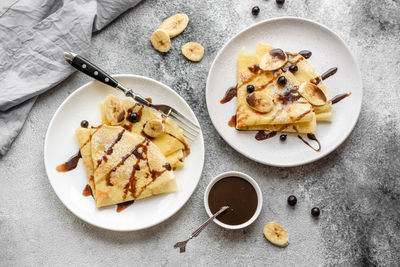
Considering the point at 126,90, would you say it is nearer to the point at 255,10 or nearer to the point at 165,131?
the point at 165,131

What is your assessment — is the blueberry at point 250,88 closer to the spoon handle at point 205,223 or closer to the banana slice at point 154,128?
the banana slice at point 154,128

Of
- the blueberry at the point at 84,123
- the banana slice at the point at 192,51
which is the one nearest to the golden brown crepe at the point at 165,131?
the blueberry at the point at 84,123

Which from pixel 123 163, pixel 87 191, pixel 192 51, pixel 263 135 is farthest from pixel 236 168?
pixel 87 191

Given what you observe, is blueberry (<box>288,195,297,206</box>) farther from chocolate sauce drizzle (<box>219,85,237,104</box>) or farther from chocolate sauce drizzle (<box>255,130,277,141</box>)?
chocolate sauce drizzle (<box>219,85,237,104</box>)

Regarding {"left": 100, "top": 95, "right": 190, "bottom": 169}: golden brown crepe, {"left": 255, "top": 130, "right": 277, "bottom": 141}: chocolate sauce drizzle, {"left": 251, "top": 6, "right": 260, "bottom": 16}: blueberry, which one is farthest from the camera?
{"left": 251, "top": 6, "right": 260, "bottom": 16}: blueberry

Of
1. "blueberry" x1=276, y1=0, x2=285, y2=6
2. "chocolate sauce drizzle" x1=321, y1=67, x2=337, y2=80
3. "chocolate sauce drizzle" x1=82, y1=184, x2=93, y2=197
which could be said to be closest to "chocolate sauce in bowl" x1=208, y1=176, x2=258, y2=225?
"chocolate sauce drizzle" x1=82, y1=184, x2=93, y2=197

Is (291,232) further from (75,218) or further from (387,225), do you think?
(75,218)

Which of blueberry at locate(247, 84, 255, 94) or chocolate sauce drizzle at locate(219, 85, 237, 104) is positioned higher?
blueberry at locate(247, 84, 255, 94)
